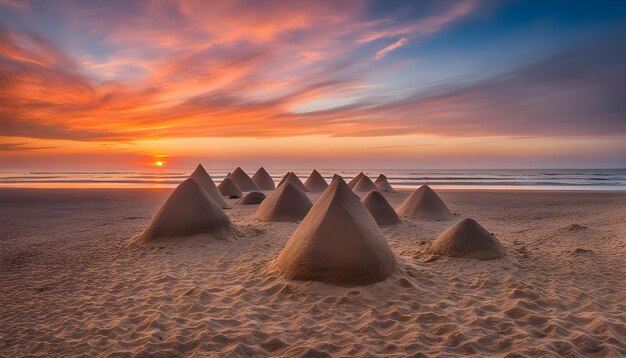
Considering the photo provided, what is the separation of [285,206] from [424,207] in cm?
578

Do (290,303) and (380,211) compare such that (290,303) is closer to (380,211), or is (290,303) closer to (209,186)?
(380,211)

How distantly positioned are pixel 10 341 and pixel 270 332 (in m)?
3.28

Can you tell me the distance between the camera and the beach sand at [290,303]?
4.52m

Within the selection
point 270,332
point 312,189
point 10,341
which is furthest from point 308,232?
point 312,189

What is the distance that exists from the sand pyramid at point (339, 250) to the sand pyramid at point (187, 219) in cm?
410

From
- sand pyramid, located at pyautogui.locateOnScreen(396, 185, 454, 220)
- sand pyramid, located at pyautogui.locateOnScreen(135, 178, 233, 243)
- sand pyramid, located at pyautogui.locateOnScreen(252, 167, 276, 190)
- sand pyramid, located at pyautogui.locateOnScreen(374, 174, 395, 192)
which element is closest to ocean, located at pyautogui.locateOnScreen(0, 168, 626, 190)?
sand pyramid, located at pyautogui.locateOnScreen(374, 174, 395, 192)

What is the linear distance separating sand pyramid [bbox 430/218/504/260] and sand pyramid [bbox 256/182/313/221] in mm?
6082

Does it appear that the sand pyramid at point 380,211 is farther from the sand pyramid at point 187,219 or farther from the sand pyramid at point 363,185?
the sand pyramid at point 363,185

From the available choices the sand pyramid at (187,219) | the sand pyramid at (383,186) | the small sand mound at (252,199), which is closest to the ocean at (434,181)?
the sand pyramid at (383,186)

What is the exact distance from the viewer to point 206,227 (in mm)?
10461

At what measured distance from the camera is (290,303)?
586 centimetres

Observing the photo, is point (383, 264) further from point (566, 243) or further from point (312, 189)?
point (312, 189)

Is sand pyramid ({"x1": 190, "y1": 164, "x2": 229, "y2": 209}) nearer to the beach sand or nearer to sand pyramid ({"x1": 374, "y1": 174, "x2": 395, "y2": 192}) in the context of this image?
the beach sand

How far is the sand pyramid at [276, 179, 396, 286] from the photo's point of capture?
20.9ft
